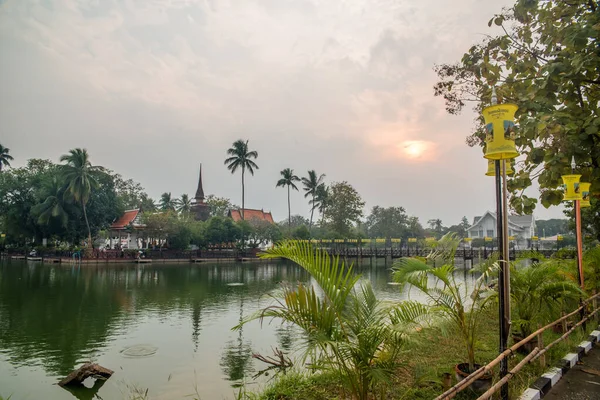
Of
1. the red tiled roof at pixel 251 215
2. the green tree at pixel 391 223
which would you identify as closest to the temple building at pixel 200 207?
the red tiled roof at pixel 251 215

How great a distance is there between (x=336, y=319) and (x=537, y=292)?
116 inches

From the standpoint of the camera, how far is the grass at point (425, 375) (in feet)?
12.4

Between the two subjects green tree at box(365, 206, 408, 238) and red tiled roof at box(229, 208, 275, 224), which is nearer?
red tiled roof at box(229, 208, 275, 224)

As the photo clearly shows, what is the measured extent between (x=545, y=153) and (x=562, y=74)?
0.83 meters

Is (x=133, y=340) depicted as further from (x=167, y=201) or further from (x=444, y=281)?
(x=167, y=201)

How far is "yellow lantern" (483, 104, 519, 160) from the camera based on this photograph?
327 centimetres

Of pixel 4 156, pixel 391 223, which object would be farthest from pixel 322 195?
pixel 4 156

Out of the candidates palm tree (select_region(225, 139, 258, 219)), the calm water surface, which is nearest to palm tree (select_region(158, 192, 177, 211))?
palm tree (select_region(225, 139, 258, 219))

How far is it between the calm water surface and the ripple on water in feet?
0.06

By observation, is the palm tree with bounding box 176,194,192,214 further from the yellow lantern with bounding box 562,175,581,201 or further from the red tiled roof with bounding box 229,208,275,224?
the yellow lantern with bounding box 562,175,581,201

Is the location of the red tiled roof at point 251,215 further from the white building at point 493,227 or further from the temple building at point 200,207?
the white building at point 493,227

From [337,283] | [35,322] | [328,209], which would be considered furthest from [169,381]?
[328,209]

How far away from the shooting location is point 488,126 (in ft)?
11.1

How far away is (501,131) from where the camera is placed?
3293mm
